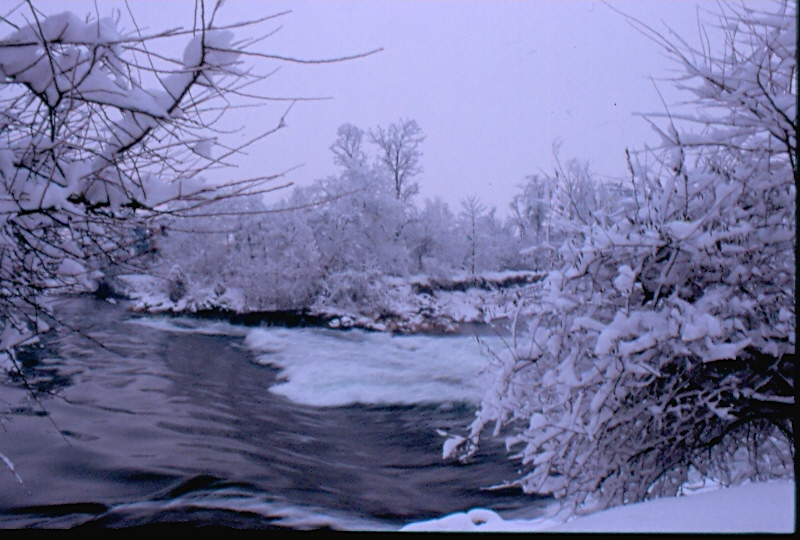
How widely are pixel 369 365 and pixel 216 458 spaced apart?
24.1 feet

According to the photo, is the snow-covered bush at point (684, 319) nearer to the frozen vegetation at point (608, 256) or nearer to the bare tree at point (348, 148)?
the frozen vegetation at point (608, 256)

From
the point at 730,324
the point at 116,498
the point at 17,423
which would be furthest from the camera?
the point at 17,423

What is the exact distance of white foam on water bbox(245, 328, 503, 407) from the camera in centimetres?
1038

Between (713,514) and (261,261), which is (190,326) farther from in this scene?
(713,514)

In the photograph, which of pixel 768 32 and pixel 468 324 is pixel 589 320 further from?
pixel 468 324

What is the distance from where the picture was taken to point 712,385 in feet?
8.42

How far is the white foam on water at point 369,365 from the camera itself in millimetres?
10375

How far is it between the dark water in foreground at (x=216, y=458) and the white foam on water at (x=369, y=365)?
727 millimetres

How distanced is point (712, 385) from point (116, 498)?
566 cm

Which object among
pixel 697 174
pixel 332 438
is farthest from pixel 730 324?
pixel 332 438

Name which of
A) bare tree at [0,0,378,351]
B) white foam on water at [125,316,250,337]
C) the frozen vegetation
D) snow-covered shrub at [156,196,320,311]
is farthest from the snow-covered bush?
snow-covered shrub at [156,196,320,311]

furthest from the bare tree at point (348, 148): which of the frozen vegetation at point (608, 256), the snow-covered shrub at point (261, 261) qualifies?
the frozen vegetation at point (608, 256)

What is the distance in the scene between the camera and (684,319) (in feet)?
7.67

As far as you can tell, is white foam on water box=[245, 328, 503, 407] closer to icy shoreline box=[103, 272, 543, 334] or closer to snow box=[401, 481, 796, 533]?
icy shoreline box=[103, 272, 543, 334]
